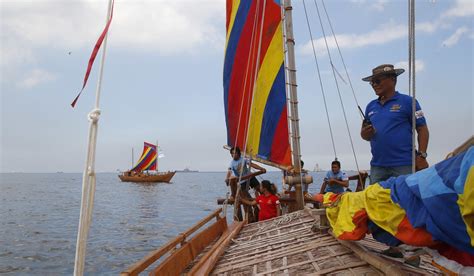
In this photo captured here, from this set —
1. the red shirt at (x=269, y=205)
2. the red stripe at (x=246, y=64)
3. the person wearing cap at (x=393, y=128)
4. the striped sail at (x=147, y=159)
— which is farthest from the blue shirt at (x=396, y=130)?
the striped sail at (x=147, y=159)

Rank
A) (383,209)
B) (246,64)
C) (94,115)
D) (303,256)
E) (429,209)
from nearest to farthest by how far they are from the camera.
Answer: (429,209) → (94,115) → (383,209) → (303,256) → (246,64)

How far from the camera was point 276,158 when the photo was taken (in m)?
8.27

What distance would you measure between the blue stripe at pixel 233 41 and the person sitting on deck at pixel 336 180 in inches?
106

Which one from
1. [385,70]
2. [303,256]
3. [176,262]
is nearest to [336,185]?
[385,70]

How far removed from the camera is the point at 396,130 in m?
4.02

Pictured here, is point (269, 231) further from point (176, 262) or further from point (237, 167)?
point (237, 167)

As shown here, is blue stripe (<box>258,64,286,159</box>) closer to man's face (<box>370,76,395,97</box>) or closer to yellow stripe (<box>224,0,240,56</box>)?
yellow stripe (<box>224,0,240,56</box>)

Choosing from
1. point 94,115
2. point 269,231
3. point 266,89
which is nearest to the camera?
point 94,115

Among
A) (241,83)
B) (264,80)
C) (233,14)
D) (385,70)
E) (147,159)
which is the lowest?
(385,70)

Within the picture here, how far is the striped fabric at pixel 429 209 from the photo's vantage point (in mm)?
1774

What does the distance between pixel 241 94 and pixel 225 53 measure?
127 centimetres

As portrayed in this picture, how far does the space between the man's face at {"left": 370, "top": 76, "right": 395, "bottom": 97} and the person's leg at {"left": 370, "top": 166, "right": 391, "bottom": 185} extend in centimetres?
82

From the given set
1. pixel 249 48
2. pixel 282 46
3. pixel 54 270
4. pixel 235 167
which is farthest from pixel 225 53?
pixel 54 270

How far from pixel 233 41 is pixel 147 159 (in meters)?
53.6
